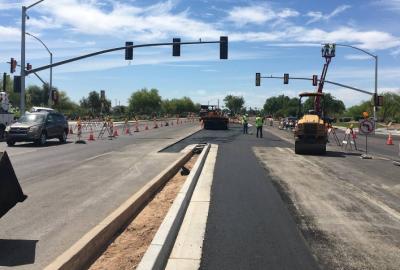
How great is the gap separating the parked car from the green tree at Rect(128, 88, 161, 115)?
109192 millimetres

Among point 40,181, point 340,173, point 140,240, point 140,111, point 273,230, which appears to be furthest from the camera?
point 140,111

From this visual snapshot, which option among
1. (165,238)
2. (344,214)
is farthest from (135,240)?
(344,214)

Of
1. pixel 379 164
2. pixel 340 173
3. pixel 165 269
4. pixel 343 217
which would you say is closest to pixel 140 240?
pixel 165 269

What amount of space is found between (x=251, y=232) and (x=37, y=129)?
2158 cm

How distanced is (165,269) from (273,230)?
2511mm

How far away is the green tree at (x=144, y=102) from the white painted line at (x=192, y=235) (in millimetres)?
129128

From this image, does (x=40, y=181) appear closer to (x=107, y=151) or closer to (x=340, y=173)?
(x=340, y=173)

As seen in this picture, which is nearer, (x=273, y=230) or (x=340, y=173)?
(x=273, y=230)

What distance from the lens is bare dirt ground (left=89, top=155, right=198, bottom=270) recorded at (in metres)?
Result: 6.22

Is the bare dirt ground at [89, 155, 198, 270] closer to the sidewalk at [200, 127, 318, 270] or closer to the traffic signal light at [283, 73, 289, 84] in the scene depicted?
the sidewalk at [200, 127, 318, 270]

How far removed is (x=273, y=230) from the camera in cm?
806

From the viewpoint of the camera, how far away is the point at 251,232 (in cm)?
793

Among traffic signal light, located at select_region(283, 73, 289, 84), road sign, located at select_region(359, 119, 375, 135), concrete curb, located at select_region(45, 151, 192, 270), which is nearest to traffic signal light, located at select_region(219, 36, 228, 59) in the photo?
road sign, located at select_region(359, 119, 375, 135)

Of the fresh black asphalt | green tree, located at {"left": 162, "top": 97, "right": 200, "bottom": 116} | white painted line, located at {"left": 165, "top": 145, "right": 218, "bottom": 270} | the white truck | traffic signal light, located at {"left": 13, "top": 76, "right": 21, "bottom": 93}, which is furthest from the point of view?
green tree, located at {"left": 162, "top": 97, "right": 200, "bottom": 116}
